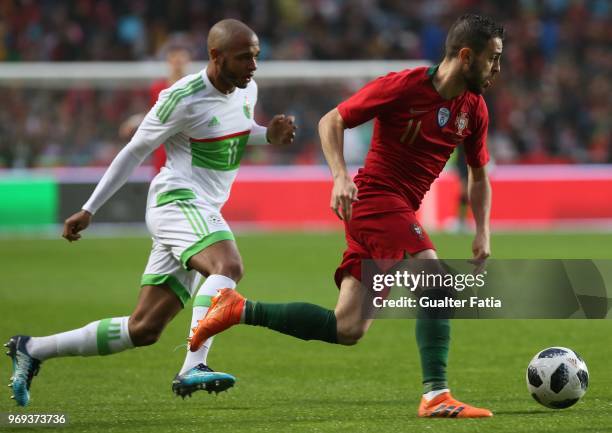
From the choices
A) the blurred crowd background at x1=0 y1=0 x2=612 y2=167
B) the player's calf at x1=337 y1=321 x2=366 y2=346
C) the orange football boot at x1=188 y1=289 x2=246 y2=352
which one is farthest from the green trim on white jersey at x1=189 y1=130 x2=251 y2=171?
the blurred crowd background at x1=0 y1=0 x2=612 y2=167

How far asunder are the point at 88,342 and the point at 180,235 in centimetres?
72

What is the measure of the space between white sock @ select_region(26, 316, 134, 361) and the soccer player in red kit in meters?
0.57

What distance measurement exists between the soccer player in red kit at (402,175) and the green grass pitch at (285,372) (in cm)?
39

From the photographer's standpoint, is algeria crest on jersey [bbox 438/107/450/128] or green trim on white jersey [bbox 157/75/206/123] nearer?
algeria crest on jersey [bbox 438/107/450/128]

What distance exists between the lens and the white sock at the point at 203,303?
5.91 m

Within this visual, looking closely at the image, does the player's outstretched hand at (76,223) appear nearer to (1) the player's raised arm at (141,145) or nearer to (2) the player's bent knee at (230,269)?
(1) the player's raised arm at (141,145)

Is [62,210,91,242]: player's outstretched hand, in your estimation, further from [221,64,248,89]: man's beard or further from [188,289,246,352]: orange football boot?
[221,64,248,89]: man's beard

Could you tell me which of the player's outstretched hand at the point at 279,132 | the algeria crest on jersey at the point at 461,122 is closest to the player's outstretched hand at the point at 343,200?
the algeria crest on jersey at the point at 461,122

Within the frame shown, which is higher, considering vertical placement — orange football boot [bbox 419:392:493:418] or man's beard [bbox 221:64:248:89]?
man's beard [bbox 221:64:248:89]

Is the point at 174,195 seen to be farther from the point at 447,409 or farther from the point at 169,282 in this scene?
the point at 447,409

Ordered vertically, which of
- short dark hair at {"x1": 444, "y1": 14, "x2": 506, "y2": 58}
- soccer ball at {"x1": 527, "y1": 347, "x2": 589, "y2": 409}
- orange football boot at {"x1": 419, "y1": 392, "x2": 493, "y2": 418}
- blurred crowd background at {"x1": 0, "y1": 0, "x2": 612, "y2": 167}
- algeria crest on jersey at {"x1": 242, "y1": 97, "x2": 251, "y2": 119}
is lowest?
orange football boot at {"x1": 419, "y1": 392, "x2": 493, "y2": 418}

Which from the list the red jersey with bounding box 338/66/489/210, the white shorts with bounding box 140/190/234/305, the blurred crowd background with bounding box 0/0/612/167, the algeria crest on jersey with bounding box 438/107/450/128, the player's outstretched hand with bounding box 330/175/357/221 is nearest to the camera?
the player's outstretched hand with bounding box 330/175/357/221

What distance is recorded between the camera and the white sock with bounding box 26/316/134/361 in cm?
616

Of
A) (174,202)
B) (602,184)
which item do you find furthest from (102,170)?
(174,202)
